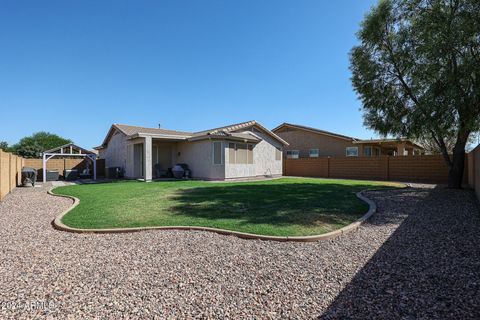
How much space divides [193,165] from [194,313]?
15.5m

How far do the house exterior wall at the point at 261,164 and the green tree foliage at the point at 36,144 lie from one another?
37645mm

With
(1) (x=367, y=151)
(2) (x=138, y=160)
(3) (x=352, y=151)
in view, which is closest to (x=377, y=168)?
(3) (x=352, y=151)

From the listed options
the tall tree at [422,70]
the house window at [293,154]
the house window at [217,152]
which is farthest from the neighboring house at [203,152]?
the tall tree at [422,70]

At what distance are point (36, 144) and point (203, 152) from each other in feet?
127

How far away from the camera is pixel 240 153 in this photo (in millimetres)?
17594

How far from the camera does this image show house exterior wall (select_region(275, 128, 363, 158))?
25562mm

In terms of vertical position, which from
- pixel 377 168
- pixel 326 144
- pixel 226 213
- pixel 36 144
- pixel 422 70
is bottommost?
pixel 226 213

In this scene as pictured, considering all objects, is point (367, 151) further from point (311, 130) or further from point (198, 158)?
point (198, 158)

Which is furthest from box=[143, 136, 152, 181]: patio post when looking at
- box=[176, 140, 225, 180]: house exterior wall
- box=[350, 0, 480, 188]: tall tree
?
box=[350, 0, 480, 188]: tall tree

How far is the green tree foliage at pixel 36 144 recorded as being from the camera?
3859 centimetres

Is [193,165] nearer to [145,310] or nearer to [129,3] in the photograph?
[129,3]

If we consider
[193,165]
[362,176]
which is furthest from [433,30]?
[193,165]

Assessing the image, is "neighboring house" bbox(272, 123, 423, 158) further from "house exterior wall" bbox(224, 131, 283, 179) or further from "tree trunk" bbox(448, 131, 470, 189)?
"tree trunk" bbox(448, 131, 470, 189)

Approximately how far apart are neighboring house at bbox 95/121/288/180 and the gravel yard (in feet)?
36.9
